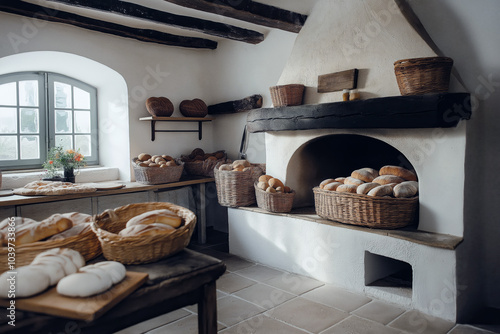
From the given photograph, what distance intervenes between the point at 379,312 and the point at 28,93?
4.31 m

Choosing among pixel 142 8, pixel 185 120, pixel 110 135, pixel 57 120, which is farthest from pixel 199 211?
pixel 142 8

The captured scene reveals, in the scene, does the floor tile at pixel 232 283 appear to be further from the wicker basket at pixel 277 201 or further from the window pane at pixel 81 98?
the window pane at pixel 81 98

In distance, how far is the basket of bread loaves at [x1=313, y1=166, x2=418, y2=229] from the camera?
2988mm

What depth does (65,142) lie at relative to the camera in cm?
480

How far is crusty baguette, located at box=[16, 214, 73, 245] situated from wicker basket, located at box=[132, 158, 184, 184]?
8.91ft

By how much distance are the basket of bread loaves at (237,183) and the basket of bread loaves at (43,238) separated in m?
2.49

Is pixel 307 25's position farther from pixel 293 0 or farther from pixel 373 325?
pixel 373 325

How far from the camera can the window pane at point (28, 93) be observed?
14.7 feet

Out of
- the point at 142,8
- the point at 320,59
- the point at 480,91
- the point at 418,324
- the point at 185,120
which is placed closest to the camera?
the point at 418,324

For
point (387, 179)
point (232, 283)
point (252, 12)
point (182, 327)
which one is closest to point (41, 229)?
point (182, 327)

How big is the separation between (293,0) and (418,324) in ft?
10.3

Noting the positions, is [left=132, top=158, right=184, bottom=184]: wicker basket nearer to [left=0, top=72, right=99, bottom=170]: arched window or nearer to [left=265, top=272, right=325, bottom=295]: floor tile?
[left=0, top=72, right=99, bottom=170]: arched window

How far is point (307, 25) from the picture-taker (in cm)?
385

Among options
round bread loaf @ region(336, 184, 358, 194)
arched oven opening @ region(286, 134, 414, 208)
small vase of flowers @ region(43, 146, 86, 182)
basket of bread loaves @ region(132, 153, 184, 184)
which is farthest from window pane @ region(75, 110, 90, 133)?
round bread loaf @ region(336, 184, 358, 194)
